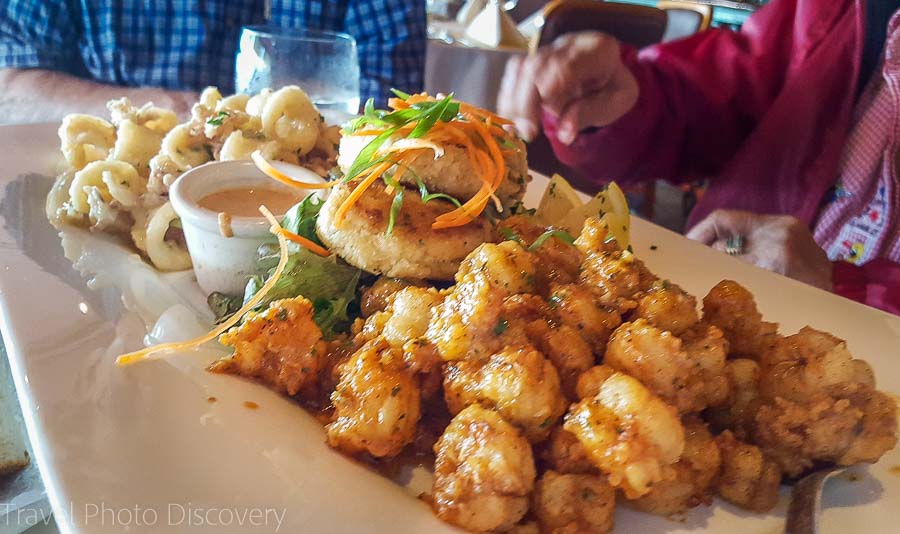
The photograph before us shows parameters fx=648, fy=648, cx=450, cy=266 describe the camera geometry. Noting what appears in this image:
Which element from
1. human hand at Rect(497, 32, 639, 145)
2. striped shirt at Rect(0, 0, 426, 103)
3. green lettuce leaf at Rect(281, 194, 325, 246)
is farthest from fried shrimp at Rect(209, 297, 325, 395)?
striped shirt at Rect(0, 0, 426, 103)

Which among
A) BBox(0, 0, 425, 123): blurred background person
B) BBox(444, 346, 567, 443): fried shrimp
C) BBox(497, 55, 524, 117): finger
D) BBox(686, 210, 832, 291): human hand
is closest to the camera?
BBox(444, 346, 567, 443): fried shrimp

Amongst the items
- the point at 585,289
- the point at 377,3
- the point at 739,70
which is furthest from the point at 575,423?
the point at 377,3

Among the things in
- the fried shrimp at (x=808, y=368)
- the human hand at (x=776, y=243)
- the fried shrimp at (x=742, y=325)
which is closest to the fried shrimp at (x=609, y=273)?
the fried shrimp at (x=742, y=325)

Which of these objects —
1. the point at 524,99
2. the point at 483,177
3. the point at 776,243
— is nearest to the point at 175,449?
the point at 483,177

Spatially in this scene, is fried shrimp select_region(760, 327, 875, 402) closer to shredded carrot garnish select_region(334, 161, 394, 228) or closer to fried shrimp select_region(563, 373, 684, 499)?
fried shrimp select_region(563, 373, 684, 499)

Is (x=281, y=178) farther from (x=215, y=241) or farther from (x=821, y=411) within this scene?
(x=821, y=411)

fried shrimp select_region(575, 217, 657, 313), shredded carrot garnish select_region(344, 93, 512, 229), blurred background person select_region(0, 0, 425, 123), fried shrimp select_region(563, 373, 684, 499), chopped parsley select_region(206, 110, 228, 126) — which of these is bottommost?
blurred background person select_region(0, 0, 425, 123)

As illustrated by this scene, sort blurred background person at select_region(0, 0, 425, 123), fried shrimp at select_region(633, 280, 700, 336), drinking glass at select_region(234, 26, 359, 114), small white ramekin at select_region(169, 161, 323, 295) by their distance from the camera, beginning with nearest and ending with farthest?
fried shrimp at select_region(633, 280, 700, 336) → small white ramekin at select_region(169, 161, 323, 295) → drinking glass at select_region(234, 26, 359, 114) → blurred background person at select_region(0, 0, 425, 123)
